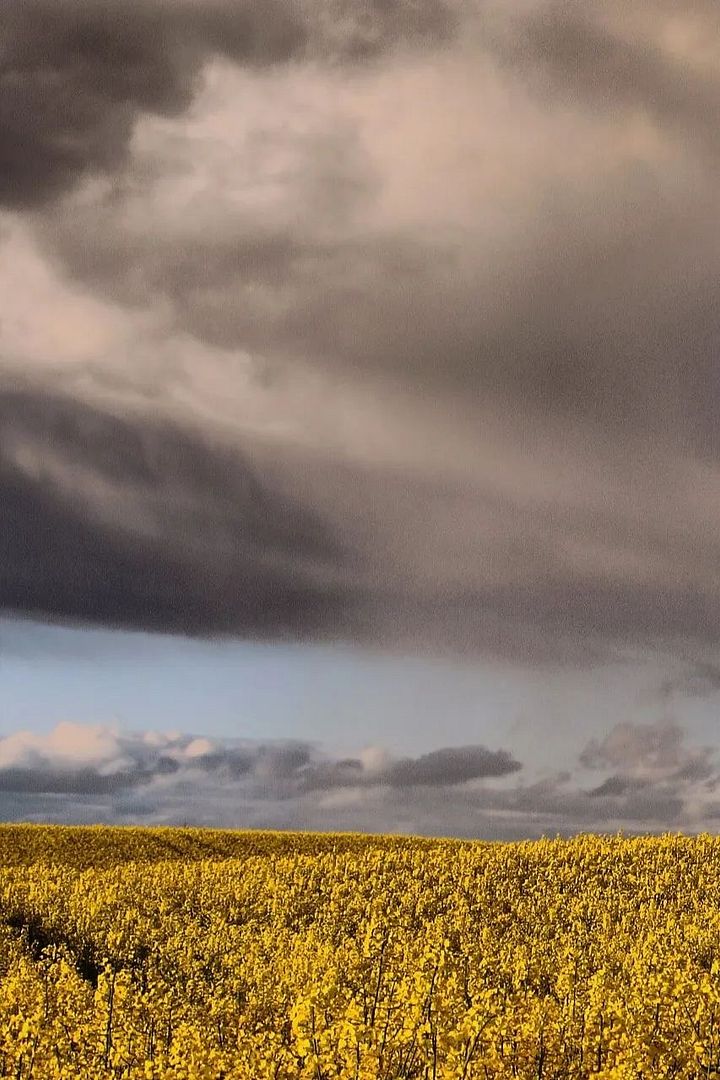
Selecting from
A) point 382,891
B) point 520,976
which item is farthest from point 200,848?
point 520,976

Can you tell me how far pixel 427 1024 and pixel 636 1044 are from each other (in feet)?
6.65

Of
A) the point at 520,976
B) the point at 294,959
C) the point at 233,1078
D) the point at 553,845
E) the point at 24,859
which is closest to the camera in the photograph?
the point at 233,1078

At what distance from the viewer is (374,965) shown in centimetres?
1548

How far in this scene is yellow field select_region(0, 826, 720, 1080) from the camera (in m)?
9.02

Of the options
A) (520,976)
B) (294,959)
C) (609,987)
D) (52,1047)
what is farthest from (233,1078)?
(294,959)

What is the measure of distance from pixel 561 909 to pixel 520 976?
10.1 m

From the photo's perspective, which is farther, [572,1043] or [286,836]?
[286,836]

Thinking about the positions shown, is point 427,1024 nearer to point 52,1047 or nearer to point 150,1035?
point 150,1035

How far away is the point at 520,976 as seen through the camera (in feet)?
43.1

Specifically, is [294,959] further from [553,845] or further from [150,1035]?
[553,845]

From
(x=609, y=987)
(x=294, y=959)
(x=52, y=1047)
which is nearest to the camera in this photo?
(x=52, y=1047)

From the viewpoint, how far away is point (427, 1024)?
28.7 ft

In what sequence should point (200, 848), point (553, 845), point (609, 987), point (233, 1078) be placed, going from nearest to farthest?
point (233, 1078)
point (609, 987)
point (553, 845)
point (200, 848)

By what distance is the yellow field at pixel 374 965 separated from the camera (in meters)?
9.02
